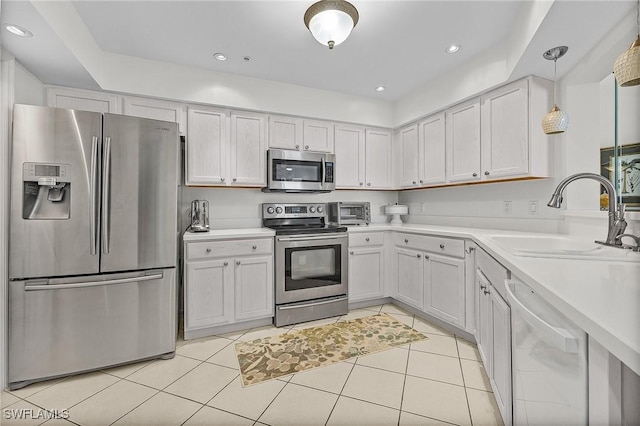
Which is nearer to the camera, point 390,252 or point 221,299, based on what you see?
point 221,299

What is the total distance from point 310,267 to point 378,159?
66.7 inches

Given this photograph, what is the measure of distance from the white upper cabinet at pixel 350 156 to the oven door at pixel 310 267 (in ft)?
2.59

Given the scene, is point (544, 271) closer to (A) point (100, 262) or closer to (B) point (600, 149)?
(B) point (600, 149)

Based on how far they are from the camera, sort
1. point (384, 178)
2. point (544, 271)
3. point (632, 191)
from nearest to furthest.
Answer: point (544, 271)
point (632, 191)
point (384, 178)

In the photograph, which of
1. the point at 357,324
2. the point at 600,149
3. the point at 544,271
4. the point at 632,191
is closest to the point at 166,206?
the point at 357,324

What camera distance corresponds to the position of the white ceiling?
65.4 inches

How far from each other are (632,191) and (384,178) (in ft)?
7.42

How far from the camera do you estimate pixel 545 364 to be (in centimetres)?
86

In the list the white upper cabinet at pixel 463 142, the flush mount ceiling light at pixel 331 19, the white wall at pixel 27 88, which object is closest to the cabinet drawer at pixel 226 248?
the white wall at pixel 27 88

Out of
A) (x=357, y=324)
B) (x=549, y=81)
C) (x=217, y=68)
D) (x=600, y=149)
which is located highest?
(x=217, y=68)

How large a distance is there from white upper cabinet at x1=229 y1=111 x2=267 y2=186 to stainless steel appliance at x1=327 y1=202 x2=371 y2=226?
0.93 metres

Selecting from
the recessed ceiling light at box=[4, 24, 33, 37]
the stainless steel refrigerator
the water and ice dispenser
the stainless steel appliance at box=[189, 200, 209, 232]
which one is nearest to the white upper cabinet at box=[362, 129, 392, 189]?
the stainless steel appliance at box=[189, 200, 209, 232]

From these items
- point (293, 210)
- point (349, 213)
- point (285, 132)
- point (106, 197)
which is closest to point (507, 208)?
point (349, 213)

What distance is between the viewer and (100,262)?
6.31ft
